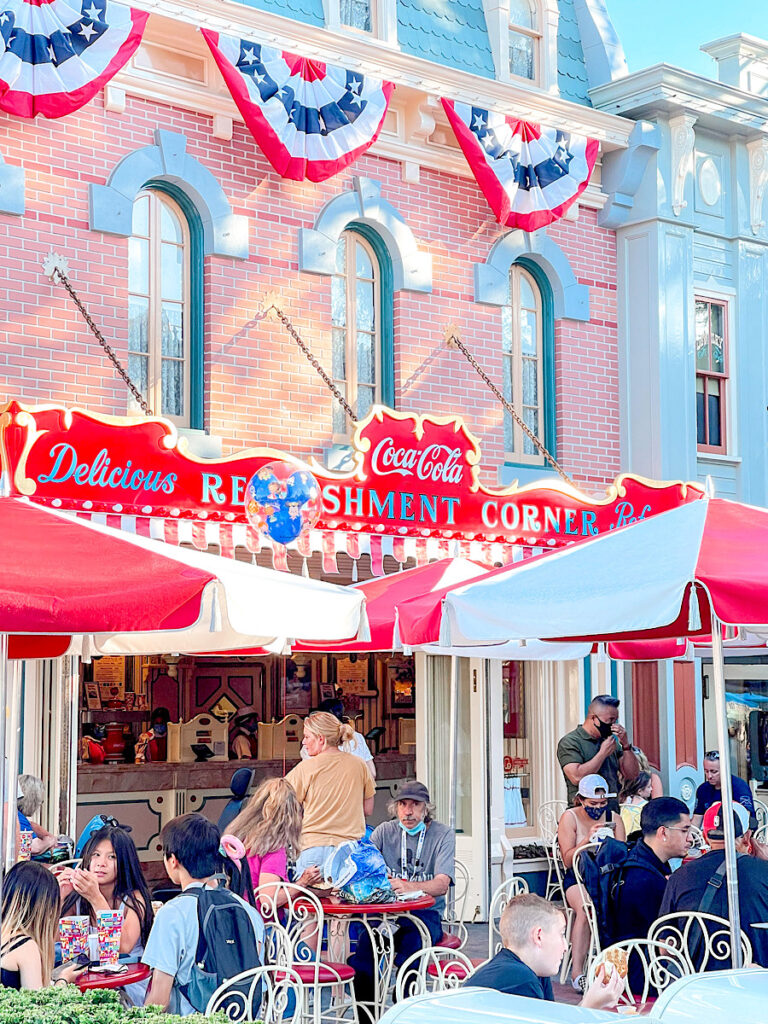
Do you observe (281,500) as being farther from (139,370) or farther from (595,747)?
(595,747)

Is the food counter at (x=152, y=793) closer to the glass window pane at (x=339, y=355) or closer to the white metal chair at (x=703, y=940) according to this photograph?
the glass window pane at (x=339, y=355)

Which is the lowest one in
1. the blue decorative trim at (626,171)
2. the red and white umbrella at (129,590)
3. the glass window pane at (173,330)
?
the red and white umbrella at (129,590)

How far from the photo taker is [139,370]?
39.2ft

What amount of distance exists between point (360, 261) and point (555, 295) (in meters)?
2.30

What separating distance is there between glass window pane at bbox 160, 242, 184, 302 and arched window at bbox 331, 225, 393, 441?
60.4 inches

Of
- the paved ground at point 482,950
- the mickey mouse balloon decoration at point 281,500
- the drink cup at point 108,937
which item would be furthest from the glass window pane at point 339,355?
the drink cup at point 108,937

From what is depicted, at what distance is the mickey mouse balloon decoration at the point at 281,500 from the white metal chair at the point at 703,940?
4.29 metres

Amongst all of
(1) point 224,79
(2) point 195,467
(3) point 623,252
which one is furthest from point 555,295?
(2) point 195,467

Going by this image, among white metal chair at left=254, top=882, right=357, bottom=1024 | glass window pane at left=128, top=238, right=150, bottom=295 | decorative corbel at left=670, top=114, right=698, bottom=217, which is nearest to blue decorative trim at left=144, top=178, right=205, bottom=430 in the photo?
glass window pane at left=128, top=238, right=150, bottom=295

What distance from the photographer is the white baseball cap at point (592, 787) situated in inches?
420

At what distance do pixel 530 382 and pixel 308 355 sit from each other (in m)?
3.21

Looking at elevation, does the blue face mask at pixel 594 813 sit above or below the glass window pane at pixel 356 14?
below

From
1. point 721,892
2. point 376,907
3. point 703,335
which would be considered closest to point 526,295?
point 703,335

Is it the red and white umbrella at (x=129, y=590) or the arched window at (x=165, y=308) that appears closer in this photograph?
the red and white umbrella at (x=129, y=590)
